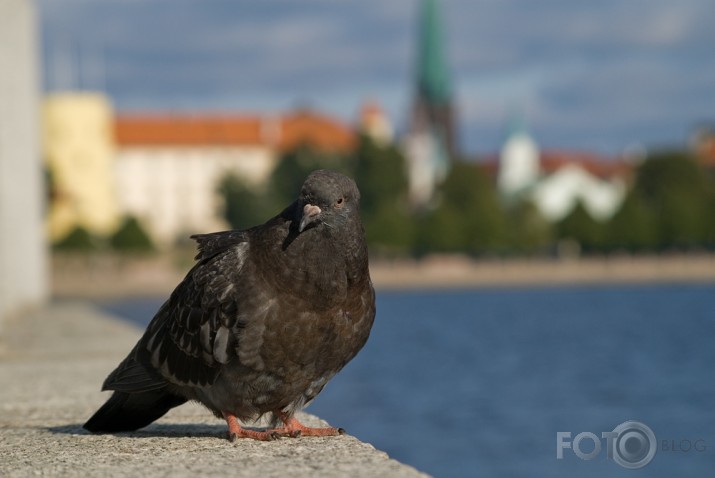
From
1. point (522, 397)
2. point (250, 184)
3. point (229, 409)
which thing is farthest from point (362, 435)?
point (250, 184)

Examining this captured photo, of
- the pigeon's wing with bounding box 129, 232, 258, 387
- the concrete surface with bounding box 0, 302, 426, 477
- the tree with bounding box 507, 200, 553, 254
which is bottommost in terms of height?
the tree with bounding box 507, 200, 553, 254

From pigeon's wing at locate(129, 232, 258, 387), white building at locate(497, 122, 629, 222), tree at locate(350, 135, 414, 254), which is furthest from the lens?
white building at locate(497, 122, 629, 222)

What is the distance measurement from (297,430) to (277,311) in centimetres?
74

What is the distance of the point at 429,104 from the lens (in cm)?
13150

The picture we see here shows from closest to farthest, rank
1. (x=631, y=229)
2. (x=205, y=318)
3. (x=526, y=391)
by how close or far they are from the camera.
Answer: (x=205, y=318), (x=526, y=391), (x=631, y=229)

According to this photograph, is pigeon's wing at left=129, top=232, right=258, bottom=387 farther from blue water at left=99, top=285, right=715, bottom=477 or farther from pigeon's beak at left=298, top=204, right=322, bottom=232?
blue water at left=99, top=285, right=715, bottom=477

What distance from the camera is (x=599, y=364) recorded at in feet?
99.8

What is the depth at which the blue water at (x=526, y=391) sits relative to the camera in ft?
Result: 53.1

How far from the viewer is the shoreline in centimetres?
8331

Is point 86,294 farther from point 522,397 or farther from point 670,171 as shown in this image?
point 522,397

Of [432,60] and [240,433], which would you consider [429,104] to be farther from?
[240,433]

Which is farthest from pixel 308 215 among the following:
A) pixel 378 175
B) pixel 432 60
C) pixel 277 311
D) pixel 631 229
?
pixel 432 60

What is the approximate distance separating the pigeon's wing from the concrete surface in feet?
1.18

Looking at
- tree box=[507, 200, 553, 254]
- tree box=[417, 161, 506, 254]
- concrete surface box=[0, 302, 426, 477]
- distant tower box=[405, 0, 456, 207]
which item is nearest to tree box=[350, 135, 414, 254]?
tree box=[417, 161, 506, 254]
